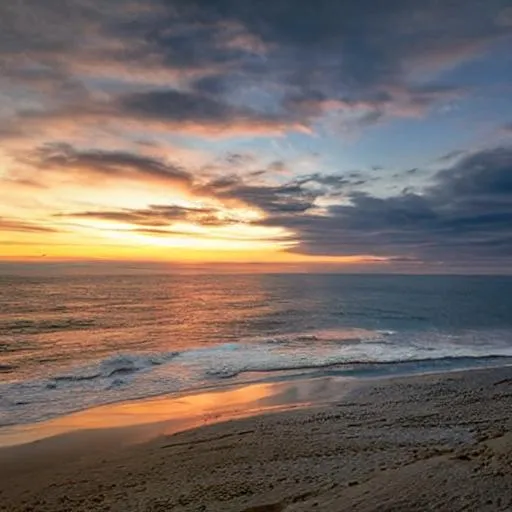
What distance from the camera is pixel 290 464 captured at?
10.7m

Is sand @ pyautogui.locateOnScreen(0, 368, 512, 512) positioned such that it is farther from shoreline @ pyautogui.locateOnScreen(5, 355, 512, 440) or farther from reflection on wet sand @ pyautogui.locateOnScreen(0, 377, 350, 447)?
shoreline @ pyautogui.locateOnScreen(5, 355, 512, 440)

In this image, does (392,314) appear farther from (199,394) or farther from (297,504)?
(297,504)

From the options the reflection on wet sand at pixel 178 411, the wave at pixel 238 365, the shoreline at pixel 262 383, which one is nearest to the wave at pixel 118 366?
the wave at pixel 238 365

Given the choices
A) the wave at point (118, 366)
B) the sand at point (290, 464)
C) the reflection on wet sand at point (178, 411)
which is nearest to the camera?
the sand at point (290, 464)

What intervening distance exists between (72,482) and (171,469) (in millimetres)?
2233

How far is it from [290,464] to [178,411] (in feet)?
22.1

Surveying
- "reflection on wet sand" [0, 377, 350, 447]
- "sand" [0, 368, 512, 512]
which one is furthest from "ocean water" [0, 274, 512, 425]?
"sand" [0, 368, 512, 512]

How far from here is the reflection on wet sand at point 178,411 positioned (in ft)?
46.4

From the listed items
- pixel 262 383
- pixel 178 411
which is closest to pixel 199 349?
pixel 262 383

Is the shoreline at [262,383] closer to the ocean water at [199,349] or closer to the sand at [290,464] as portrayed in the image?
the ocean water at [199,349]

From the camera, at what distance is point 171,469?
10781 millimetres

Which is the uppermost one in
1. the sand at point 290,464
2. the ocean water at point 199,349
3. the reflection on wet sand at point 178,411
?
the sand at point 290,464

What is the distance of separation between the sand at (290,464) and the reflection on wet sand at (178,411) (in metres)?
0.46

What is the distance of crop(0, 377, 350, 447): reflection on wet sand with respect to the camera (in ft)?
46.4
